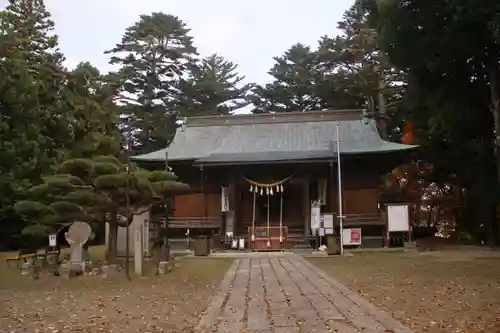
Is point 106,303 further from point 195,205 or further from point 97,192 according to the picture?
point 195,205

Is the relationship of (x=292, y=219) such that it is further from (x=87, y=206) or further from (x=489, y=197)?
(x=87, y=206)

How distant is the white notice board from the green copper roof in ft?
9.58

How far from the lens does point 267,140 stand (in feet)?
81.5

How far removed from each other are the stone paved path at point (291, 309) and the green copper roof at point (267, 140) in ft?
36.2

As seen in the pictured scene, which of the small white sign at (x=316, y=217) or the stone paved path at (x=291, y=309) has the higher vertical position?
the small white sign at (x=316, y=217)

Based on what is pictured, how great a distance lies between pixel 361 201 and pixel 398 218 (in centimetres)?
288

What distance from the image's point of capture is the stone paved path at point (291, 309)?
5.43 m

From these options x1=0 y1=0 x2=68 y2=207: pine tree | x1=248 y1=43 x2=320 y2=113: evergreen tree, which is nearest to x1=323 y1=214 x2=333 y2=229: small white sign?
x1=0 y1=0 x2=68 y2=207: pine tree

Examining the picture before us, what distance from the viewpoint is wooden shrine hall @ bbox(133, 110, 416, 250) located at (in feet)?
66.6

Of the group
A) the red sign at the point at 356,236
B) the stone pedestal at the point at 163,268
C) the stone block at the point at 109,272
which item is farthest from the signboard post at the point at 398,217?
the stone block at the point at 109,272

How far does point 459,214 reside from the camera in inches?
991

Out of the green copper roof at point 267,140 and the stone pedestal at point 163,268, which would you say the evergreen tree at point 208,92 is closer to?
the green copper roof at point 267,140

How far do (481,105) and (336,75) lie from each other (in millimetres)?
19385

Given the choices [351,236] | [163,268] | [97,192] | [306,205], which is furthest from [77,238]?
[306,205]
